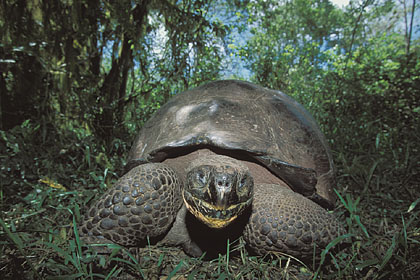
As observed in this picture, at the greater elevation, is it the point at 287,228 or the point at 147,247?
the point at 287,228

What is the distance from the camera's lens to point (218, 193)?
4.43 feet

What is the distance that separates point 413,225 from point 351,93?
323 centimetres

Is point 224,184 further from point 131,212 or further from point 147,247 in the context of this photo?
point 147,247

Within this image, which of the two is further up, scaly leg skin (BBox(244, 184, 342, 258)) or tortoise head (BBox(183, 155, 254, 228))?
tortoise head (BBox(183, 155, 254, 228))

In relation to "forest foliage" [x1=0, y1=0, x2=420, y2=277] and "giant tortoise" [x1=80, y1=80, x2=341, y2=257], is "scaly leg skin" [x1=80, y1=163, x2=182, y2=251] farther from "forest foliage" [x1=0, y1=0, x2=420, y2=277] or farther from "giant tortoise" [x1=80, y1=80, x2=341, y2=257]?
"forest foliage" [x1=0, y1=0, x2=420, y2=277]

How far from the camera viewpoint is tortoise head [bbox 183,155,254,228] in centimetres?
136

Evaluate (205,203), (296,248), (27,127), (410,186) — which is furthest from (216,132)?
(27,127)

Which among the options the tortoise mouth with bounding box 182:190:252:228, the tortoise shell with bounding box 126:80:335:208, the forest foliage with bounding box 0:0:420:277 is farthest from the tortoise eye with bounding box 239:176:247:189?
the forest foliage with bounding box 0:0:420:277

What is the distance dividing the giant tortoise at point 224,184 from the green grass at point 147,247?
123 millimetres

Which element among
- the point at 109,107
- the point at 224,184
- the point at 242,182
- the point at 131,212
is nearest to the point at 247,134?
the point at 242,182

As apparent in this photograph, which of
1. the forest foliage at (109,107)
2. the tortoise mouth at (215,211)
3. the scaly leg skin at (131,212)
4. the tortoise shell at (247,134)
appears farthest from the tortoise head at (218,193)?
the forest foliage at (109,107)

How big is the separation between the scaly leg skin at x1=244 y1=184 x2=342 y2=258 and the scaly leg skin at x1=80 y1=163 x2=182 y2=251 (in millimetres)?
632

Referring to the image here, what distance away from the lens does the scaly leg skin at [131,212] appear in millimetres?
1605

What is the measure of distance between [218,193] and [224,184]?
0.06 m
